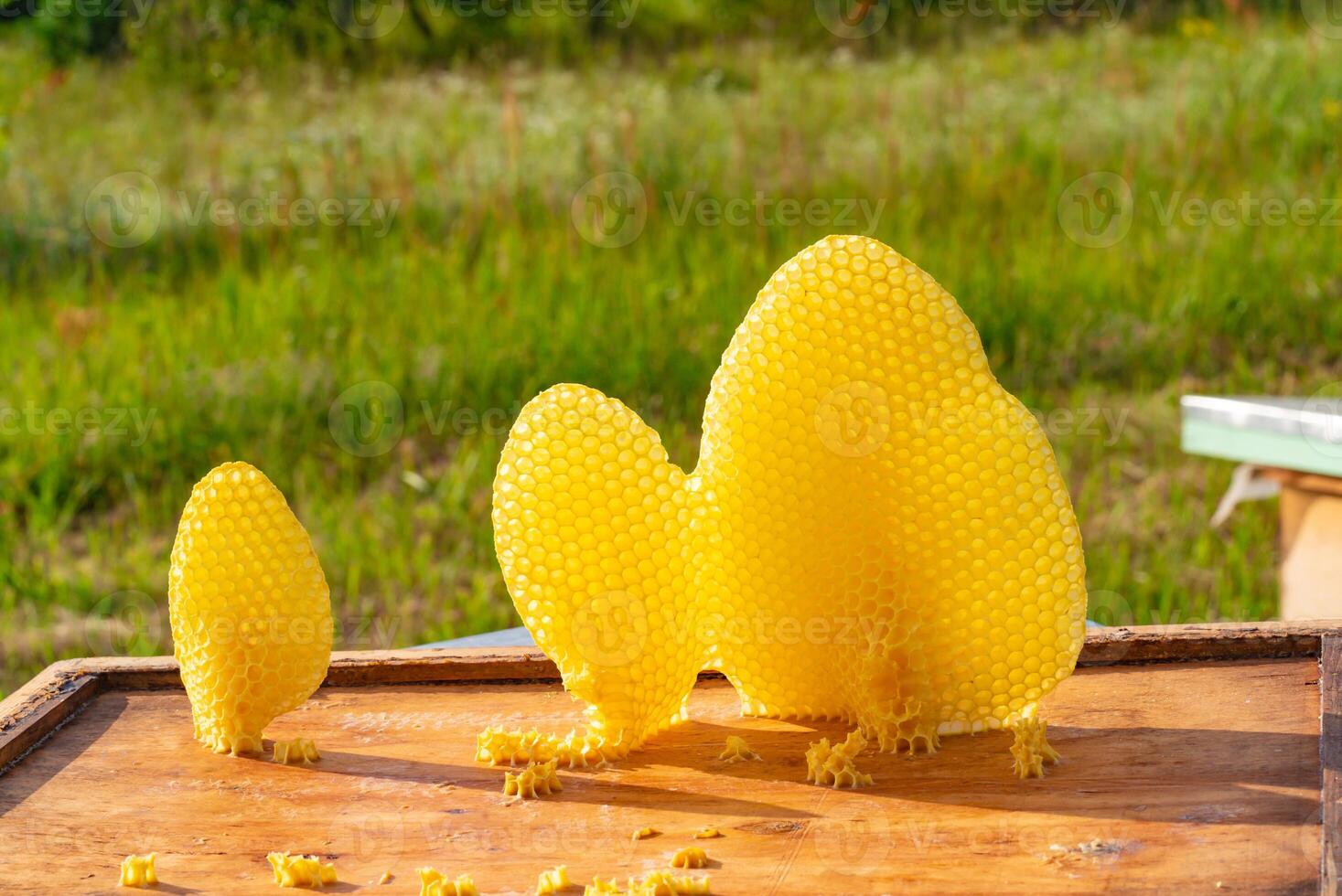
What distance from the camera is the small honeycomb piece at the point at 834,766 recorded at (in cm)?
84

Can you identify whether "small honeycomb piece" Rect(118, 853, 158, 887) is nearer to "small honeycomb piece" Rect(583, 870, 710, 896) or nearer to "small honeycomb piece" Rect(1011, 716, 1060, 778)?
"small honeycomb piece" Rect(583, 870, 710, 896)

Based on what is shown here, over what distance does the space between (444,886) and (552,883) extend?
0.17 ft

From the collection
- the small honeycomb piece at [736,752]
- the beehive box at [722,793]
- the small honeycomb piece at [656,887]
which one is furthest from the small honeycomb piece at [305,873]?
the small honeycomb piece at [736,752]

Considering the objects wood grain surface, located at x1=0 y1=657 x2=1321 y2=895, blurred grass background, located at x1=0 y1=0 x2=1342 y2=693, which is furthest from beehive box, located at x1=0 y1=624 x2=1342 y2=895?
blurred grass background, located at x1=0 y1=0 x2=1342 y2=693

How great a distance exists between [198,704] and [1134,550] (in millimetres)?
1410

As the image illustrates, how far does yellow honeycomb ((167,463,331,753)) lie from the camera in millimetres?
906

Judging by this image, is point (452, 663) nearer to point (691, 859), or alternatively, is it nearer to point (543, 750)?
point (543, 750)

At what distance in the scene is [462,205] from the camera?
2.43m

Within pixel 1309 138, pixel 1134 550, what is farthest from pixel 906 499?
pixel 1309 138

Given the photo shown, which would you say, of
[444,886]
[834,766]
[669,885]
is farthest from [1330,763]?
[444,886]

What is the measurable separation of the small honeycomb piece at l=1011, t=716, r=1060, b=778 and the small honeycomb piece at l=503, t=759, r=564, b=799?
0.26 meters

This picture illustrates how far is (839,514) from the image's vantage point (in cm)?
88

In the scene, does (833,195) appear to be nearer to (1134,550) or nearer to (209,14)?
(1134,550)

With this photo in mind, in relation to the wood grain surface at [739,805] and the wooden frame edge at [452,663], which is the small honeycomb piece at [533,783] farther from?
the wooden frame edge at [452,663]
